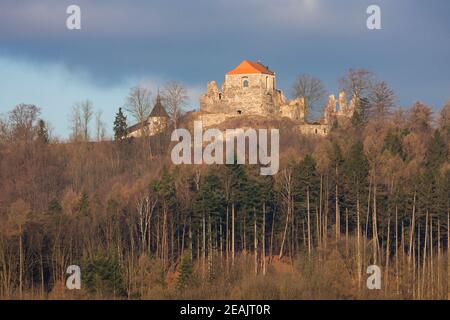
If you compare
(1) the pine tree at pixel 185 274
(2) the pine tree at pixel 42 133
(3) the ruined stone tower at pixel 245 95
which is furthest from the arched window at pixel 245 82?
(1) the pine tree at pixel 185 274

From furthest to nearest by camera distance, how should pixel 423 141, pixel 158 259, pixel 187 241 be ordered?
pixel 423 141 → pixel 187 241 → pixel 158 259

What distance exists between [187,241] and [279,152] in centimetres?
1154

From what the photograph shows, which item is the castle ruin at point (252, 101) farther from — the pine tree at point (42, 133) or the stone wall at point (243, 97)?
the pine tree at point (42, 133)

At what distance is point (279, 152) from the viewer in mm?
73875

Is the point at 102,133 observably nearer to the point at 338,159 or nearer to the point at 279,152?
the point at 279,152

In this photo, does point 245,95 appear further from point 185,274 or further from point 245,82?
point 185,274

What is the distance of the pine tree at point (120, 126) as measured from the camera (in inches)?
3457

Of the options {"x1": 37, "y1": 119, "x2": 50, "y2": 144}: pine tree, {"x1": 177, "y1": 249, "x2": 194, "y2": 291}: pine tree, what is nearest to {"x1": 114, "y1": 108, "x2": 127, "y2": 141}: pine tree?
{"x1": 37, "y1": 119, "x2": 50, "y2": 144}: pine tree

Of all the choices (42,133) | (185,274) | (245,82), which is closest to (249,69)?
(245,82)

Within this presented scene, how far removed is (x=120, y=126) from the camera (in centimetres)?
8812

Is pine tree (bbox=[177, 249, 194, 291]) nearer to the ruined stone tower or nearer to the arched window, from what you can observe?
the ruined stone tower
